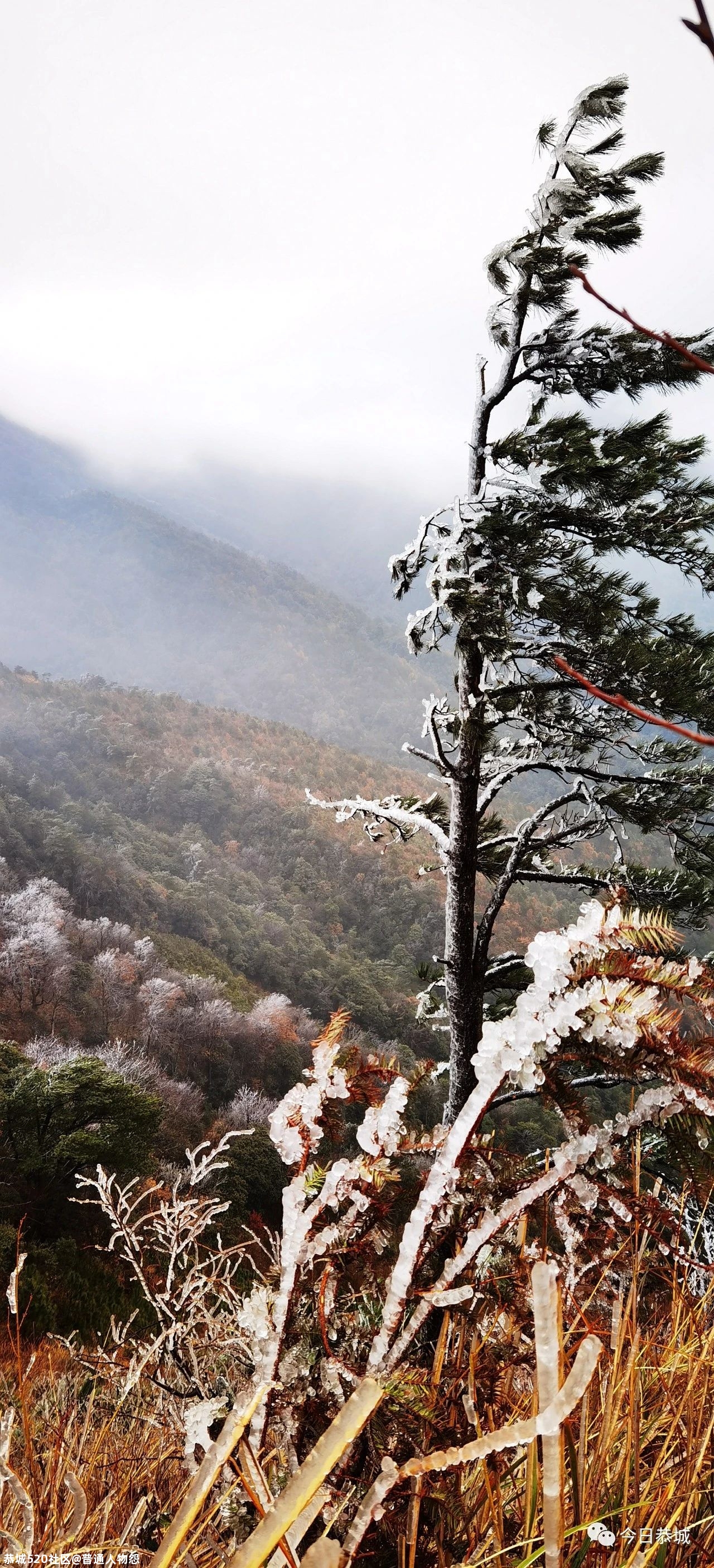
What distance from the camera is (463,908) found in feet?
17.6

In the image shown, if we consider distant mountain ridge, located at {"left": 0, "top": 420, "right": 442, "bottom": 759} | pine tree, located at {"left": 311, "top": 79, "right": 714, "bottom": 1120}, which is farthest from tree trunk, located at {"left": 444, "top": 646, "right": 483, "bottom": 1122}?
distant mountain ridge, located at {"left": 0, "top": 420, "right": 442, "bottom": 759}

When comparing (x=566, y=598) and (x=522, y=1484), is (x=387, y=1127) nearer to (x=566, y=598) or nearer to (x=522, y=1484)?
(x=522, y=1484)

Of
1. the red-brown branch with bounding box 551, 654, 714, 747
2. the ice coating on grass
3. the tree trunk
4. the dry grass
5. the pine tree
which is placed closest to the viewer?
the red-brown branch with bounding box 551, 654, 714, 747

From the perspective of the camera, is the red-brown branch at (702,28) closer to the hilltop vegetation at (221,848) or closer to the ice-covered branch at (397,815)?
the ice-covered branch at (397,815)

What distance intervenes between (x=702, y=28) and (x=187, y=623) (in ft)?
572

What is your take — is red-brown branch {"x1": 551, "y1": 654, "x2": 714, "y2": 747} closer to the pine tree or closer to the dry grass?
the dry grass

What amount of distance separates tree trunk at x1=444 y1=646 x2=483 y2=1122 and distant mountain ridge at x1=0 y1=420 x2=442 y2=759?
10101cm

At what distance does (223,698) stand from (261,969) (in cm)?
10848

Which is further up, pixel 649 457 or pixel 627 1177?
pixel 649 457

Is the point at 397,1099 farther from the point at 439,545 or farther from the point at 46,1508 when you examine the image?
the point at 439,545

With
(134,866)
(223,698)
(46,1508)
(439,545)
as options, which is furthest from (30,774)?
(223,698)

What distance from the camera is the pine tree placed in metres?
4.21

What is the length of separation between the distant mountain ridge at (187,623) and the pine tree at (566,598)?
101014mm

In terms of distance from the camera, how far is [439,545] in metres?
4.47
